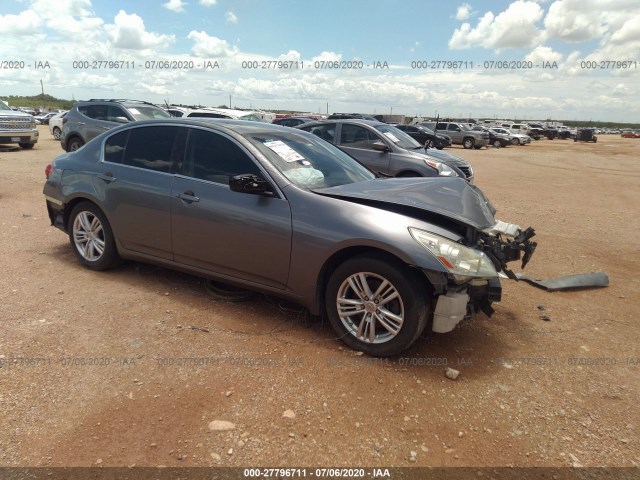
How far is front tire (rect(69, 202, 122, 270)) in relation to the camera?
4.70 metres

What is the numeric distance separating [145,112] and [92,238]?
8.42m

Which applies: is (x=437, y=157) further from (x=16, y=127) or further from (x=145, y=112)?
(x=16, y=127)

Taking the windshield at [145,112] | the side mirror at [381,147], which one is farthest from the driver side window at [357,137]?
the windshield at [145,112]

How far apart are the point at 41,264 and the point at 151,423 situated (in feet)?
10.9

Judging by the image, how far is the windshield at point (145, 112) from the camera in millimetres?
11819

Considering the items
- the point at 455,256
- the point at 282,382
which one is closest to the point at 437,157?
the point at 455,256

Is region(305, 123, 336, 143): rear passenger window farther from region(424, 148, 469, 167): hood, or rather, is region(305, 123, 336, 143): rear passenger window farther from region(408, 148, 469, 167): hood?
region(424, 148, 469, 167): hood

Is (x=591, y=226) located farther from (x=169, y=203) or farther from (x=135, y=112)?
(x=135, y=112)

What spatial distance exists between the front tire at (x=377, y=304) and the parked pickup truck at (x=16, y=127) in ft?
57.6

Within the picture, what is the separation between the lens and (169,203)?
4.11 m

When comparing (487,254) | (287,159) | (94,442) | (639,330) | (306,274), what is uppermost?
(287,159)

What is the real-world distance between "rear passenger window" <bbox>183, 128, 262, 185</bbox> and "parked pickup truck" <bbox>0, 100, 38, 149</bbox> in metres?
15.9

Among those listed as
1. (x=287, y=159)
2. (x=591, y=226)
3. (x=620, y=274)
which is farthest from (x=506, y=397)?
(x=591, y=226)

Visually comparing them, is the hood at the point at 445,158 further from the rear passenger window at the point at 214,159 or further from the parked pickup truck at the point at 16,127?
the parked pickup truck at the point at 16,127
